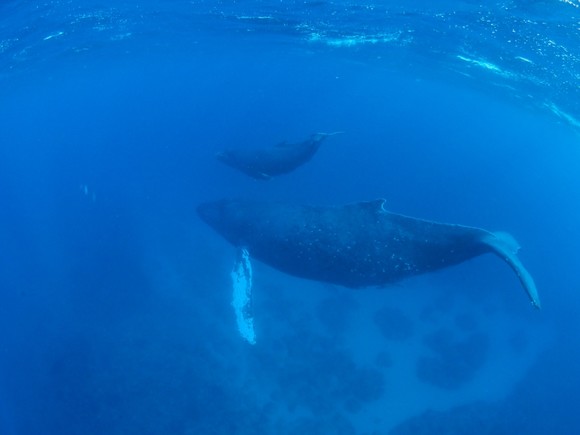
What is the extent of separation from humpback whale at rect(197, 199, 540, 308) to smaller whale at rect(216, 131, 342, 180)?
6249 mm

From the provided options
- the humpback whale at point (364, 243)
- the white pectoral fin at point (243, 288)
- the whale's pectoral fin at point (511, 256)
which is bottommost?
the white pectoral fin at point (243, 288)

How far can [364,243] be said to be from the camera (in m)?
10.4

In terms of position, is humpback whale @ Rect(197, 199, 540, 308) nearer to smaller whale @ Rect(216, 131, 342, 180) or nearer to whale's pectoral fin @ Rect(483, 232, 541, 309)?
whale's pectoral fin @ Rect(483, 232, 541, 309)

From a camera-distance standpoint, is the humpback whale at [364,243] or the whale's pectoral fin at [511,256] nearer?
the whale's pectoral fin at [511,256]

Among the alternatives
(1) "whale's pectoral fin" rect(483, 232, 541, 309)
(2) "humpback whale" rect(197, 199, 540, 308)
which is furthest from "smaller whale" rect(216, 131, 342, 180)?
(1) "whale's pectoral fin" rect(483, 232, 541, 309)

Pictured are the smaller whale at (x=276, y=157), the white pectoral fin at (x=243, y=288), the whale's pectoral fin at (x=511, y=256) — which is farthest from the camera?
the smaller whale at (x=276, y=157)

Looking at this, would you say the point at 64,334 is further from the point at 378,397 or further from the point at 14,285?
the point at 378,397

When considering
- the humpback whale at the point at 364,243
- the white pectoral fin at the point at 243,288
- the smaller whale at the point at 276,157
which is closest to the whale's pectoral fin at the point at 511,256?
the humpback whale at the point at 364,243

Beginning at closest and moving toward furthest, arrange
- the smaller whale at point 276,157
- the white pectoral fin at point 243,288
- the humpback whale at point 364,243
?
the humpback whale at point 364,243 < the white pectoral fin at point 243,288 < the smaller whale at point 276,157

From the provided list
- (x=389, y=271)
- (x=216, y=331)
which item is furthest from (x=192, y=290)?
(x=389, y=271)

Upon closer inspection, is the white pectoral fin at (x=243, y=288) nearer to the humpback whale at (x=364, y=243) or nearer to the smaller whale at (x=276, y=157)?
the humpback whale at (x=364, y=243)

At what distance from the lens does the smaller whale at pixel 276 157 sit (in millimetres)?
18344

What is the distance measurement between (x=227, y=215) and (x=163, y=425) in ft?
29.1

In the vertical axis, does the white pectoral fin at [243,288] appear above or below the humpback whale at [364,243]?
below
